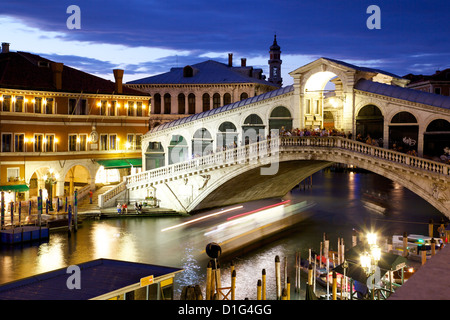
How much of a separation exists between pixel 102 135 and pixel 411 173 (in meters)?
22.9

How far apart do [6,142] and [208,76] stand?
75.7 feet

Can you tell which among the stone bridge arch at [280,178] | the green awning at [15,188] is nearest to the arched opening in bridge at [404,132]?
the stone bridge arch at [280,178]

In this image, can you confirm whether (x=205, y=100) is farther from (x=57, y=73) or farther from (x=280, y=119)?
(x=280, y=119)

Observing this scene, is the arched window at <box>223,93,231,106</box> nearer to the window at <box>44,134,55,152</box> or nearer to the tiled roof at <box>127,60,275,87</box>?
the tiled roof at <box>127,60,275,87</box>

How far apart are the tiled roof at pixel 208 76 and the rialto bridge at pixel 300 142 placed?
38.5 feet

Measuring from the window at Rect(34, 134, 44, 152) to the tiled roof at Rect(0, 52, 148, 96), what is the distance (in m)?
3.18

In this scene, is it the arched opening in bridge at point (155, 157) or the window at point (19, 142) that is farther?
the arched opening in bridge at point (155, 157)

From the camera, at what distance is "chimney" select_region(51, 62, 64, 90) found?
36.7 m

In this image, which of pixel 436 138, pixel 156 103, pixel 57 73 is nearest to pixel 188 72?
pixel 156 103

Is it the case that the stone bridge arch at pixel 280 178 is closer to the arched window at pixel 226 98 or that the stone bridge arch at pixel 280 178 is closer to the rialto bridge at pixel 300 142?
the rialto bridge at pixel 300 142

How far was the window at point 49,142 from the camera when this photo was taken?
35916 millimetres

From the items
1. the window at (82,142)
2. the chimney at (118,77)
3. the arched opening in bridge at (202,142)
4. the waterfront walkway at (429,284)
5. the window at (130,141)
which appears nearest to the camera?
the waterfront walkway at (429,284)

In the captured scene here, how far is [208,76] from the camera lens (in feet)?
170
